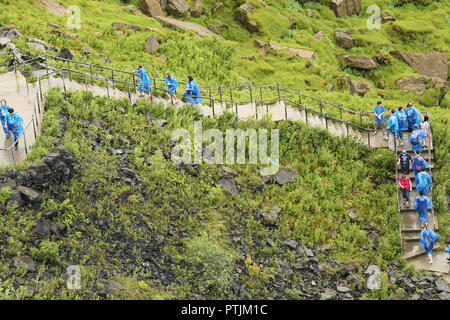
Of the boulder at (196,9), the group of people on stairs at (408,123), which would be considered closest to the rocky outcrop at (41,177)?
the group of people on stairs at (408,123)

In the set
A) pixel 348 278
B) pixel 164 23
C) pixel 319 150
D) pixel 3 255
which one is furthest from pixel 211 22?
pixel 3 255

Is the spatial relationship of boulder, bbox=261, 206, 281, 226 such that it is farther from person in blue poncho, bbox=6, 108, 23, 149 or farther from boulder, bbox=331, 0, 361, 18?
boulder, bbox=331, 0, 361, 18

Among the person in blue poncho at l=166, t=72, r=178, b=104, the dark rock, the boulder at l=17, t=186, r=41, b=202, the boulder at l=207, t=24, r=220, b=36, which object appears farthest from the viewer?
the boulder at l=207, t=24, r=220, b=36

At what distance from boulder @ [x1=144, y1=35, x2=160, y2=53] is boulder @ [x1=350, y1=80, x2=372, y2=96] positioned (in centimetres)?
1119

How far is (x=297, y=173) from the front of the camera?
2167 cm

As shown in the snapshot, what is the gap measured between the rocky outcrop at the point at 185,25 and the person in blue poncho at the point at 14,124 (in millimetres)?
20340

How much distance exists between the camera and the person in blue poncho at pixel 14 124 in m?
18.7

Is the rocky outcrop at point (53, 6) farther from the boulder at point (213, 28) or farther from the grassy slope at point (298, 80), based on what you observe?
the boulder at point (213, 28)

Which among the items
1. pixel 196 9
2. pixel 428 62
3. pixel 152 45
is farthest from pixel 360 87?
pixel 196 9

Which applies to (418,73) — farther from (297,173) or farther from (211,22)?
(297,173)

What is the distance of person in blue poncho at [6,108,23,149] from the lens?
736 inches

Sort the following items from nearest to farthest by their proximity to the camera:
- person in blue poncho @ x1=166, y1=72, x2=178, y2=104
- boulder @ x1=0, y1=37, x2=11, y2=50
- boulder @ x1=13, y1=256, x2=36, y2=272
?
boulder @ x1=13, y1=256, x2=36, y2=272 < person in blue poncho @ x1=166, y1=72, x2=178, y2=104 < boulder @ x1=0, y1=37, x2=11, y2=50

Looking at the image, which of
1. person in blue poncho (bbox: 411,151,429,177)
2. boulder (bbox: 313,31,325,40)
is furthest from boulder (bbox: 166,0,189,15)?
person in blue poncho (bbox: 411,151,429,177)

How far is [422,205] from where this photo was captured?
19.2 metres
